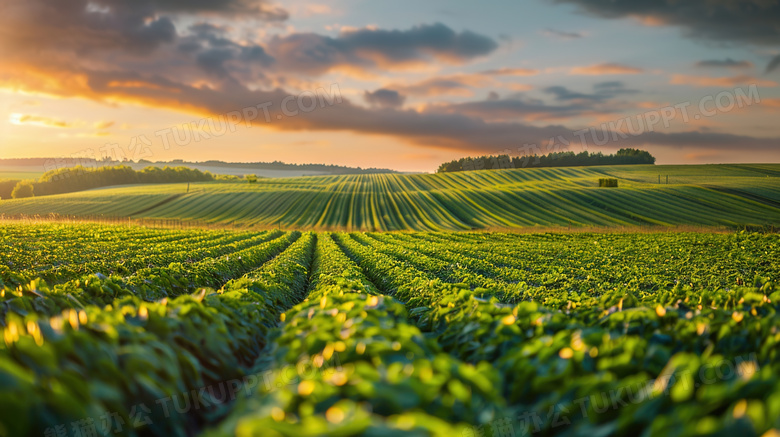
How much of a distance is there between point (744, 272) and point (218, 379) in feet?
85.2

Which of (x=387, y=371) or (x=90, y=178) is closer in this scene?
(x=387, y=371)

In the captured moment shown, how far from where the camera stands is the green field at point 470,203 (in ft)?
239

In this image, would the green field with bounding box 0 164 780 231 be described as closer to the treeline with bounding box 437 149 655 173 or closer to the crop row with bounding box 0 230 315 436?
the treeline with bounding box 437 149 655 173

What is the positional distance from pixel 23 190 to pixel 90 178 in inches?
727

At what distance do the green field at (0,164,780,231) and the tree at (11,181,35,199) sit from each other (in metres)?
35.2

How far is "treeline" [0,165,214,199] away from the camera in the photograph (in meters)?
131

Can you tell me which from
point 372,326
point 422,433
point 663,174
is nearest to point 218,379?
point 372,326

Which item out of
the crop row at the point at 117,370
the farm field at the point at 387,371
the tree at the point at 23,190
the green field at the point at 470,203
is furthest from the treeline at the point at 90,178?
the farm field at the point at 387,371

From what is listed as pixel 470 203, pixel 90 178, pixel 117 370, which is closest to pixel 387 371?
pixel 117 370

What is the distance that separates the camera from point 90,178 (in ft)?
462

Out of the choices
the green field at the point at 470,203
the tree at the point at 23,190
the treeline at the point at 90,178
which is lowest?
the green field at the point at 470,203

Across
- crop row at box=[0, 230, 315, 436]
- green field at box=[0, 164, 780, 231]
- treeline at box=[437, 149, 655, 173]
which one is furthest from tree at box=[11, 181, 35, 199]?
crop row at box=[0, 230, 315, 436]

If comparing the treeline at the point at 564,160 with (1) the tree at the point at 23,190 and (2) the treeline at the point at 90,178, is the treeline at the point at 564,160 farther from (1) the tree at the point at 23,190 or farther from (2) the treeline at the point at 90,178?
(1) the tree at the point at 23,190

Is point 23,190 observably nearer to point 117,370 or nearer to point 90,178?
point 90,178
